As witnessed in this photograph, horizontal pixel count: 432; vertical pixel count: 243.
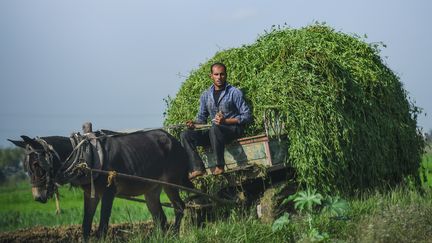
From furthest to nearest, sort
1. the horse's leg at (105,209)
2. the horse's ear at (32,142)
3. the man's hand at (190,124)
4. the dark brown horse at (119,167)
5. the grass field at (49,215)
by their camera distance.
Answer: the grass field at (49,215), the man's hand at (190,124), the horse's leg at (105,209), the dark brown horse at (119,167), the horse's ear at (32,142)

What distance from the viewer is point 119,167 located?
8.14 metres

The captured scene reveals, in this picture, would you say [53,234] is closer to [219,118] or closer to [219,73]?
[219,118]

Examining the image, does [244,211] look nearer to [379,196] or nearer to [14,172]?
[379,196]

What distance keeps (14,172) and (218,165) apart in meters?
18.1

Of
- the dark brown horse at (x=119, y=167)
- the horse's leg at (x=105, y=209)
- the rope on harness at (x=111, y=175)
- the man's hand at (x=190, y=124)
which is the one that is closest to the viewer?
the dark brown horse at (x=119, y=167)

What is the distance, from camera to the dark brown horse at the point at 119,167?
24.1 ft

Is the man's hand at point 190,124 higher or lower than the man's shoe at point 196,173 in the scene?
higher

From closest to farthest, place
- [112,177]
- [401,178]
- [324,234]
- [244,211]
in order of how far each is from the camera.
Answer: [324,234] → [112,177] → [244,211] → [401,178]

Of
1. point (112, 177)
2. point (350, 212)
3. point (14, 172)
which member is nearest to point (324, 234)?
point (350, 212)

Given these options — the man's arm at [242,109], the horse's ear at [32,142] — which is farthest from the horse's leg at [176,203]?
the horse's ear at [32,142]

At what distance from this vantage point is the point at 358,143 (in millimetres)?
8656

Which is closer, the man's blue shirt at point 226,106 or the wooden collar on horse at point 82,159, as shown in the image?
the wooden collar on horse at point 82,159

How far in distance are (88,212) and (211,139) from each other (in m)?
1.73

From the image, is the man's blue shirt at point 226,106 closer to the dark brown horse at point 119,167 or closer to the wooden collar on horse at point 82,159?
the dark brown horse at point 119,167
